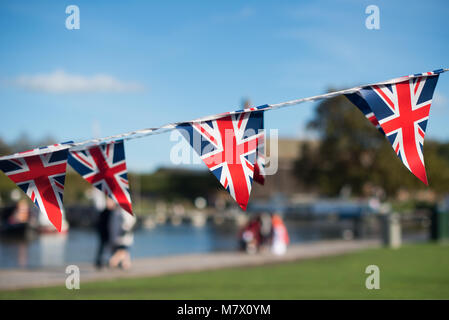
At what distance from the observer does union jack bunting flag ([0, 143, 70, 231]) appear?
18.0 ft

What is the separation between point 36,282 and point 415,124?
8.65 metres

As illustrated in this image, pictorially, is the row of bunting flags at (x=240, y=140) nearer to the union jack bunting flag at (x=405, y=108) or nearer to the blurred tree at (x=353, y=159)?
the union jack bunting flag at (x=405, y=108)

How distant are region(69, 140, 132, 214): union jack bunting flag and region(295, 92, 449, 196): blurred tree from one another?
5261 cm

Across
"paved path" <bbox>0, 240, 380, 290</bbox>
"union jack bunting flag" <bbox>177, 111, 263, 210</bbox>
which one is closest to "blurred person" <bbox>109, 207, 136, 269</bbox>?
"paved path" <bbox>0, 240, 380, 290</bbox>

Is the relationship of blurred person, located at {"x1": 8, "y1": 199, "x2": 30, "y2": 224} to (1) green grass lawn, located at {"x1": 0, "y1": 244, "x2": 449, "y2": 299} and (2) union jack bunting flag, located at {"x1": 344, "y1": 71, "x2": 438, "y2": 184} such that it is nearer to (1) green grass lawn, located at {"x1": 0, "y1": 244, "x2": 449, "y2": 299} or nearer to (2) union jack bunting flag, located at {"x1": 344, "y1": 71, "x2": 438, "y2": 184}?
(1) green grass lawn, located at {"x1": 0, "y1": 244, "x2": 449, "y2": 299}

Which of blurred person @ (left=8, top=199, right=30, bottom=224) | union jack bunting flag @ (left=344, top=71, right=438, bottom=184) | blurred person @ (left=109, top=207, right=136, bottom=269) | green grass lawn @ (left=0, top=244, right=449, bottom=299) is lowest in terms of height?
green grass lawn @ (left=0, top=244, right=449, bottom=299)

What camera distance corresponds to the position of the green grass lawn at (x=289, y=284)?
9.42 meters

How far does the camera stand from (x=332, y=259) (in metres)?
15.7

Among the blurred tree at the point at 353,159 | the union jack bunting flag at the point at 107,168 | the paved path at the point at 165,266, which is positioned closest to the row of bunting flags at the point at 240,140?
the union jack bunting flag at the point at 107,168

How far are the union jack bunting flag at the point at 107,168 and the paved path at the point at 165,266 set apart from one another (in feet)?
18.5

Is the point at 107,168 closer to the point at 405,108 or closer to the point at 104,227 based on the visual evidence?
the point at 405,108

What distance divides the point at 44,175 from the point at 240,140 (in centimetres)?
206

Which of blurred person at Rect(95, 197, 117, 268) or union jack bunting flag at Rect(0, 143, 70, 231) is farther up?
union jack bunting flag at Rect(0, 143, 70, 231)
